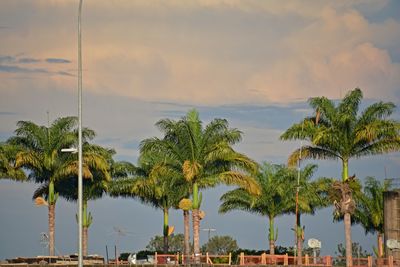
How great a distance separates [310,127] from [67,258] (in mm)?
18273

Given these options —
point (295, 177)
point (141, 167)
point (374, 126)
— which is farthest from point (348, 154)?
point (141, 167)

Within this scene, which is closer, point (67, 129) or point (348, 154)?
point (348, 154)

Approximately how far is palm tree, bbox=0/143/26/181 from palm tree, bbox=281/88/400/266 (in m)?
19.0

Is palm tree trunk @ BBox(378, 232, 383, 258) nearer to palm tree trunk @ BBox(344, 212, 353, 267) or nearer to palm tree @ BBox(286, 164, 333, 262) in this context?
palm tree @ BBox(286, 164, 333, 262)

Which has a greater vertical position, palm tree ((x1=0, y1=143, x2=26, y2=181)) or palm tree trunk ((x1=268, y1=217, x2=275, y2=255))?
Answer: palm tree ((x1=0, y1=143, x2=26, y2=181))

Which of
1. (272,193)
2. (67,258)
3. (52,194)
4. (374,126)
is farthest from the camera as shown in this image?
(272,193)

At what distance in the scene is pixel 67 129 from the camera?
65438mm

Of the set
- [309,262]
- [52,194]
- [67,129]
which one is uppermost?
[67,129]

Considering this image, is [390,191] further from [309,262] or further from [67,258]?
[67,258]

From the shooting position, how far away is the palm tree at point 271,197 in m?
75.6

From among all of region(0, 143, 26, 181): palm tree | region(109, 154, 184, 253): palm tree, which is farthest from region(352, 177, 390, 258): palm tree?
region(0, 143, 26, 181): palm tree

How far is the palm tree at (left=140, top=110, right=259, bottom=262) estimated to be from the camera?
60.2 metres

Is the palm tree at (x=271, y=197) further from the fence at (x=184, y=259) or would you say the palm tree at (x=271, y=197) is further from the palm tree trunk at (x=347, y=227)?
the palm tree trunk at (x=347, y=227)

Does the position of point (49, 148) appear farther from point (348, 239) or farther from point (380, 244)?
point (380, 244)
